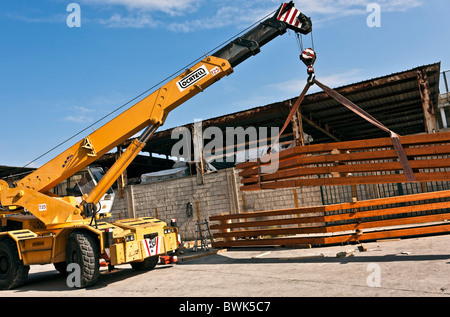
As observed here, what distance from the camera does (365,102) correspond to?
17172 millimetres

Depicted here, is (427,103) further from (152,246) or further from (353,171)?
(152,246)

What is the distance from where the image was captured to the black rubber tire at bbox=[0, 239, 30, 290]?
27.8 feet

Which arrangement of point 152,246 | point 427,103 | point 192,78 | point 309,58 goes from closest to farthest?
point 152,246
point 309,58
point 192,78
point 427,103

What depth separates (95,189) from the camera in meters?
8.93

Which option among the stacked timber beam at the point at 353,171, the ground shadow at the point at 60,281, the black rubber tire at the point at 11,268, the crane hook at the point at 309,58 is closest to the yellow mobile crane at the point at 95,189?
the black rubber tire at the point at 11,268

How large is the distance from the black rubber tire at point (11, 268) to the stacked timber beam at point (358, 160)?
5.88 meters

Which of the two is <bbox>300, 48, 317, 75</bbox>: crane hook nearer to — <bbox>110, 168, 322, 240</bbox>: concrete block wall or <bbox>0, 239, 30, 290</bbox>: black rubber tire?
<bbox>110, 168, 322, 240</bbox>: concrete block wall

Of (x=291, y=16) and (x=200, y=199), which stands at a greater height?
(x=291, y=16)

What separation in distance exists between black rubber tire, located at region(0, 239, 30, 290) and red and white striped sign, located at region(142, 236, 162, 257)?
119 inches

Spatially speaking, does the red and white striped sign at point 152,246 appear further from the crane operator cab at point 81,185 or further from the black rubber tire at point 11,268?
the black rubber tire at point 11,268

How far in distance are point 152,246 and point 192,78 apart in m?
4.15

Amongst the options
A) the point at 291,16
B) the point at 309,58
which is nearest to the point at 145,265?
the point at 309,58
